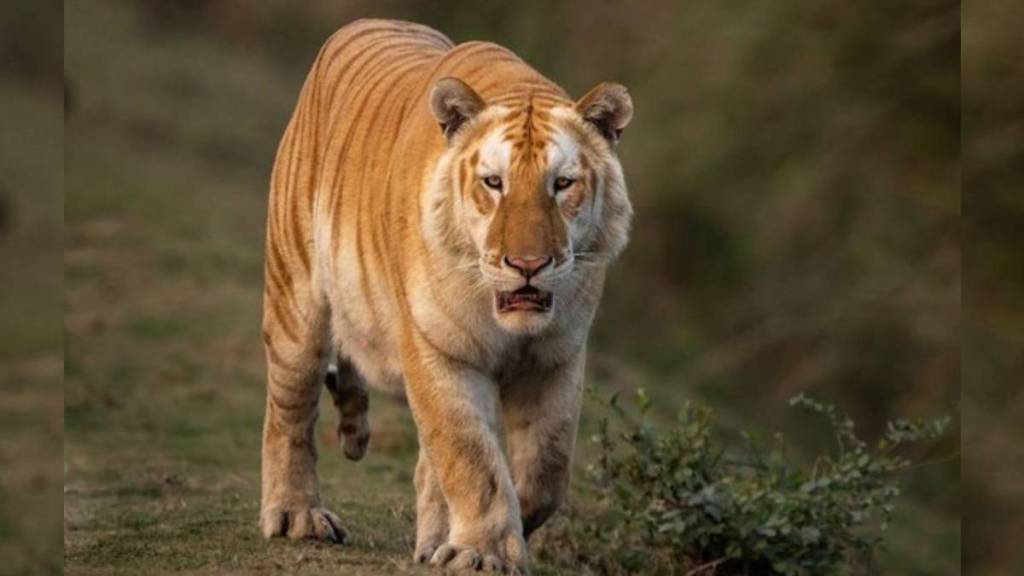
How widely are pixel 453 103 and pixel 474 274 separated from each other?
0.47 metres

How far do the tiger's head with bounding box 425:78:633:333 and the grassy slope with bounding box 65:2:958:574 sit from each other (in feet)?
3.02

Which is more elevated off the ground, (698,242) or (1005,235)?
(1005,235)

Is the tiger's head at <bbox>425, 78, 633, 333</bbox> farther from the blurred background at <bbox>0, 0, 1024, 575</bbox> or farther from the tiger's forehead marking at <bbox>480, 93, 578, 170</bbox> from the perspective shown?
the blurred background at <bbox>0, 0, 1024, 575</bbox>

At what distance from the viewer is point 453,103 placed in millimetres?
6008

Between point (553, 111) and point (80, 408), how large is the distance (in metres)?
4.88

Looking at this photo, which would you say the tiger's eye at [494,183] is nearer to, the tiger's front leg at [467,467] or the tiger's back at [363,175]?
the tiger's back at [363,175]

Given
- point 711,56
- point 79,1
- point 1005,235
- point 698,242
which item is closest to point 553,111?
point 1005,235

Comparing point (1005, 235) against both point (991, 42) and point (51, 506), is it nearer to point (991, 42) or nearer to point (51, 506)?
point (991, 42)

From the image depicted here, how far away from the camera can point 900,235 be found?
47.3ft

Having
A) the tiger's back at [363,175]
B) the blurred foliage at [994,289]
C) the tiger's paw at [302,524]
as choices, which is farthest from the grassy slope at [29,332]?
the blurred foliage at [994,289]

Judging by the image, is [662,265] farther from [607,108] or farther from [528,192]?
[528,192]

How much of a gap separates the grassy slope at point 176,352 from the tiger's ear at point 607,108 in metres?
1.30

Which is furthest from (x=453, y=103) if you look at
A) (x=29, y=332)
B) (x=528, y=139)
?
(x=29, y=332)

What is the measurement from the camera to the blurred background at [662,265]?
7.90 meters
